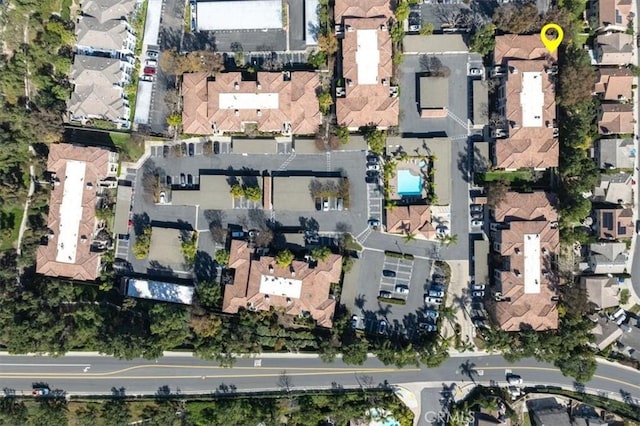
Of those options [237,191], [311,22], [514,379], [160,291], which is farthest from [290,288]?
[311,22]

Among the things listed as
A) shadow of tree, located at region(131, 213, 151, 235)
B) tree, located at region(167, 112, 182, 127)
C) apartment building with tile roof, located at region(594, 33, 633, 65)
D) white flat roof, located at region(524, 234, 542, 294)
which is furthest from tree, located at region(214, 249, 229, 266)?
apartment building with tile roof, located at region(594, 33, 633, 65)

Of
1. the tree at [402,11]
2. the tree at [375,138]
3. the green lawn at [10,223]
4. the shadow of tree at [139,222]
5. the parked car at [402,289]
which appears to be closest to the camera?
the tree at [402,11]

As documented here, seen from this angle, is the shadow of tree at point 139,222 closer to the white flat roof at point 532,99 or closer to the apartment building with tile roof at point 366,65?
the apartment building with tile roof at point 366,65

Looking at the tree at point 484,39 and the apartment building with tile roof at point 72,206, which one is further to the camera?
the apartment building with tile roof at point 72,206

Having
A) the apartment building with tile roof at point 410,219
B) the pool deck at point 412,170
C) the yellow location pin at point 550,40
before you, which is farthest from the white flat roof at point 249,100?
the yellow location pin at point 550,40

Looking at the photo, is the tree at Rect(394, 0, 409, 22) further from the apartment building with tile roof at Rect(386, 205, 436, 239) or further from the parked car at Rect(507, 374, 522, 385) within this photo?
the parked car at Rect(507, 374, 522, 385)

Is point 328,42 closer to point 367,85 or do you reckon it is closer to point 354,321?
point 367,85

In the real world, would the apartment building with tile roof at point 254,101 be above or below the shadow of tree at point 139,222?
above
